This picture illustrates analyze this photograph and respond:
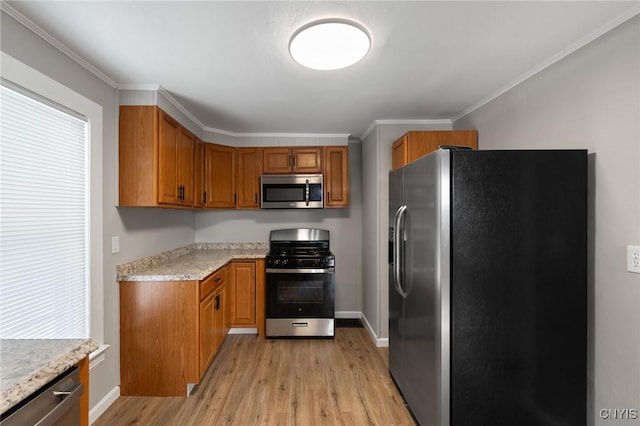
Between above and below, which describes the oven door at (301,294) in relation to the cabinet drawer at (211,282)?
below

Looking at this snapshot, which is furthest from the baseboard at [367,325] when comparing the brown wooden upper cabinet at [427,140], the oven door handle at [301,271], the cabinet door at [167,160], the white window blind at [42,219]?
the white window blind at [42,219]

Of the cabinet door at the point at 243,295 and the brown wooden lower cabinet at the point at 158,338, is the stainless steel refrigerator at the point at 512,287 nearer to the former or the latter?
the brown wooden lower cabinet at the point at 158,338

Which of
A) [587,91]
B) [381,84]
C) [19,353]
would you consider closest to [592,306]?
[587,91]

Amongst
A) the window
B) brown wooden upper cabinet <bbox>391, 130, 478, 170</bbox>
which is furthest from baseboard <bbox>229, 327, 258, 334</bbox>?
brown wooden upper cabinet <bbox>391, 130, 478, 170</bbox>

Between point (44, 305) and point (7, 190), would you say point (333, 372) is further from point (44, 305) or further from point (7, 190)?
point (7, 190)

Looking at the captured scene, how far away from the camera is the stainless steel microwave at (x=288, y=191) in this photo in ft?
12.4

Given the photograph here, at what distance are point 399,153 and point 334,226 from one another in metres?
1.49

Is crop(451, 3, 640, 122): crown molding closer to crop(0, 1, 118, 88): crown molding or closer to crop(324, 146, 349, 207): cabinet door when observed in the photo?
crop(324, 146, 349, 207): cabinet door

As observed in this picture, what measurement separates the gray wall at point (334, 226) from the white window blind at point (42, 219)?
6.81 ft

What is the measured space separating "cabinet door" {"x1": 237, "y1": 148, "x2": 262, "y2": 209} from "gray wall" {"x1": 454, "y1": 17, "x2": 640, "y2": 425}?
2998mm

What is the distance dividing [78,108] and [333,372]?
2.80 meters

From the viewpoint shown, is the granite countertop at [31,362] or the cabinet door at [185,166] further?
the cabinet door at [185,166]

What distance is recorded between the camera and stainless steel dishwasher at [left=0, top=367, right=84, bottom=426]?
0.83 m

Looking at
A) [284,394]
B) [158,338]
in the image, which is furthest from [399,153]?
[158,338]
